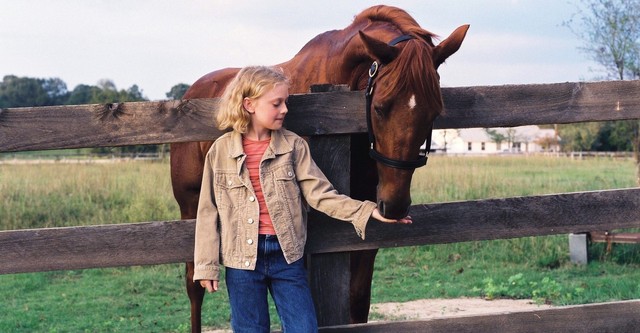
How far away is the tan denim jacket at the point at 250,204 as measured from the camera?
3025mm

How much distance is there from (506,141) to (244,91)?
72.5m

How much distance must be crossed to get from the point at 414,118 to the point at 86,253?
1.61 metres

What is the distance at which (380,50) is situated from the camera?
316 cm

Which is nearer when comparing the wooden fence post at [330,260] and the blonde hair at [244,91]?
the blonde hair at [244,91]

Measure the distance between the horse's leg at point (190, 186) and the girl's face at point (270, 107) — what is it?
225 cm

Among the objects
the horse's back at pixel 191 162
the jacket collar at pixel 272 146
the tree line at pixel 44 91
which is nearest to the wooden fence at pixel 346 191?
the jacket collar at pixel 272 146

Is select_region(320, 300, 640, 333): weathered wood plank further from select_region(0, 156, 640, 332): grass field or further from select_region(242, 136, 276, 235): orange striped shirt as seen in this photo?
select_region(0, 156, 640, 332): grass field

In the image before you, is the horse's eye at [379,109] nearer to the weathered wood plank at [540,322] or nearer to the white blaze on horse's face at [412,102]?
the white blaze on horse's face at [412,102]

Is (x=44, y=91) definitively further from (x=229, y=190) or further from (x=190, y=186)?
(x=229, y=190)

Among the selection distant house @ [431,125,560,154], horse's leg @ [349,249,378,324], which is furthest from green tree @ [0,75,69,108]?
horse's leg @ [349,249,378,324]

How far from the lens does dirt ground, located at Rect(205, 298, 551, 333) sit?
21.9ft

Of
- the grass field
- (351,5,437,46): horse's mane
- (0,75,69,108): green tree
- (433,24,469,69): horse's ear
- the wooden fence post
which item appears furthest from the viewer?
(0,75,69,108): green tree

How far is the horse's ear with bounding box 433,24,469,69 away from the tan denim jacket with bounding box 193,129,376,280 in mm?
769

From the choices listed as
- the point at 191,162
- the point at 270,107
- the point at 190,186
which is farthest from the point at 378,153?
the point at 190,186
